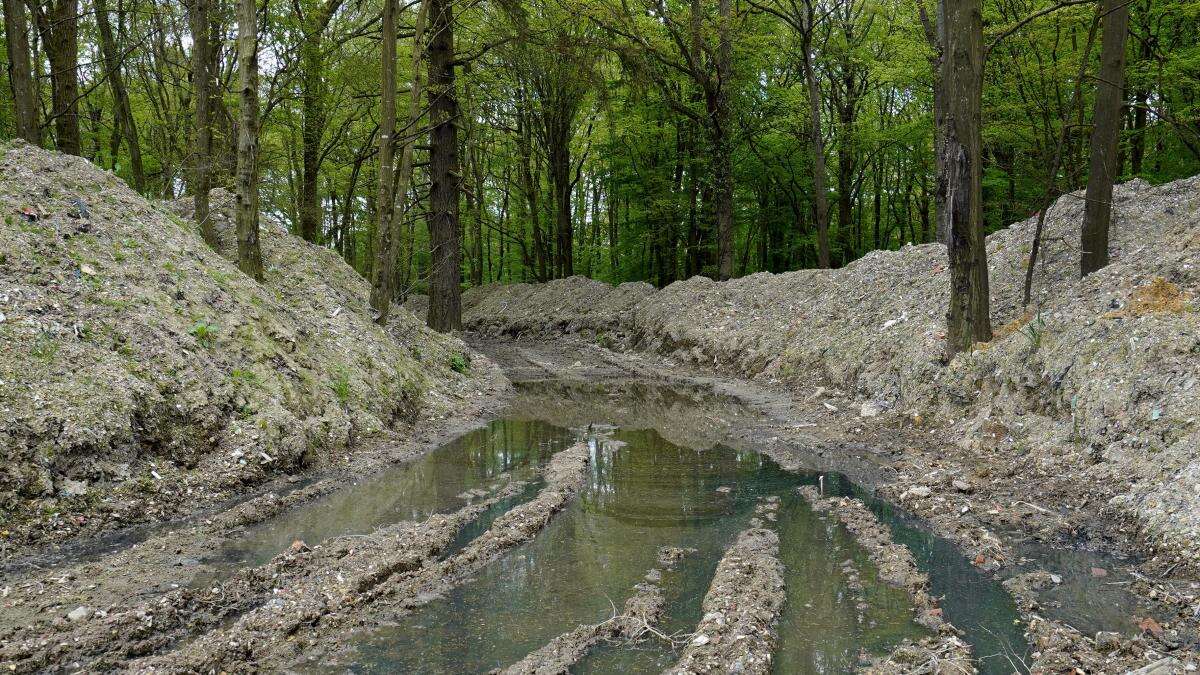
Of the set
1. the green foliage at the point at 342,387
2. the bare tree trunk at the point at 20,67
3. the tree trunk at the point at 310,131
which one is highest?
the tree trunk at the point at 310,131

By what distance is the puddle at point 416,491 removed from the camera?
4840mm

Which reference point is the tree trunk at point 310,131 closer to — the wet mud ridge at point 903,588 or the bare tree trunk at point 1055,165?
the bare tree trunk at point 1055,165

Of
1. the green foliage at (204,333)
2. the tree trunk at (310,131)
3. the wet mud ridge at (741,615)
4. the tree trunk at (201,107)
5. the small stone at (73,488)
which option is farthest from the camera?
the tree trunk at (310,131)

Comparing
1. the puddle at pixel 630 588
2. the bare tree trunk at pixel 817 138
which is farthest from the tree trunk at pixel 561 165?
the puddle at pixel 630 588

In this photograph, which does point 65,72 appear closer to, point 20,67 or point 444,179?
point 20,67

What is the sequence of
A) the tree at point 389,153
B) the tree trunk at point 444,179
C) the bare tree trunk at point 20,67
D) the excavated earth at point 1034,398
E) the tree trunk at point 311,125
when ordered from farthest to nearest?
the tree trunk at point 311,125 < the tree trunk at point 444,179 < the tree at point 389,153 < the bare tree trunk at point 20,67 < the excavated earth at point 1034,398

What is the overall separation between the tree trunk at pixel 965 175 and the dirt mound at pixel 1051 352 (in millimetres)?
390

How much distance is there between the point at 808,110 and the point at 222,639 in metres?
22.0

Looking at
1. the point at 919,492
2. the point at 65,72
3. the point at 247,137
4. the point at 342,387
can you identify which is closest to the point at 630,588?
the point at 919,492

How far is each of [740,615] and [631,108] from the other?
2123 centimetres

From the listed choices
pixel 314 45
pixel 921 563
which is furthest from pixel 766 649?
pixel 314 45

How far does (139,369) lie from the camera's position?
572cm

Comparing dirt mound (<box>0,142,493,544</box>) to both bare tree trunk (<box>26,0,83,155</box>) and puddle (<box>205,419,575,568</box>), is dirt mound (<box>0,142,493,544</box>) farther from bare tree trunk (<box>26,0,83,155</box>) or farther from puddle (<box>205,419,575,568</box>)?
bare tree trunk (<box>26,0,83,155</box>)

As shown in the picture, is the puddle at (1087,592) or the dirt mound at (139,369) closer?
the puddle at (1087,592)
